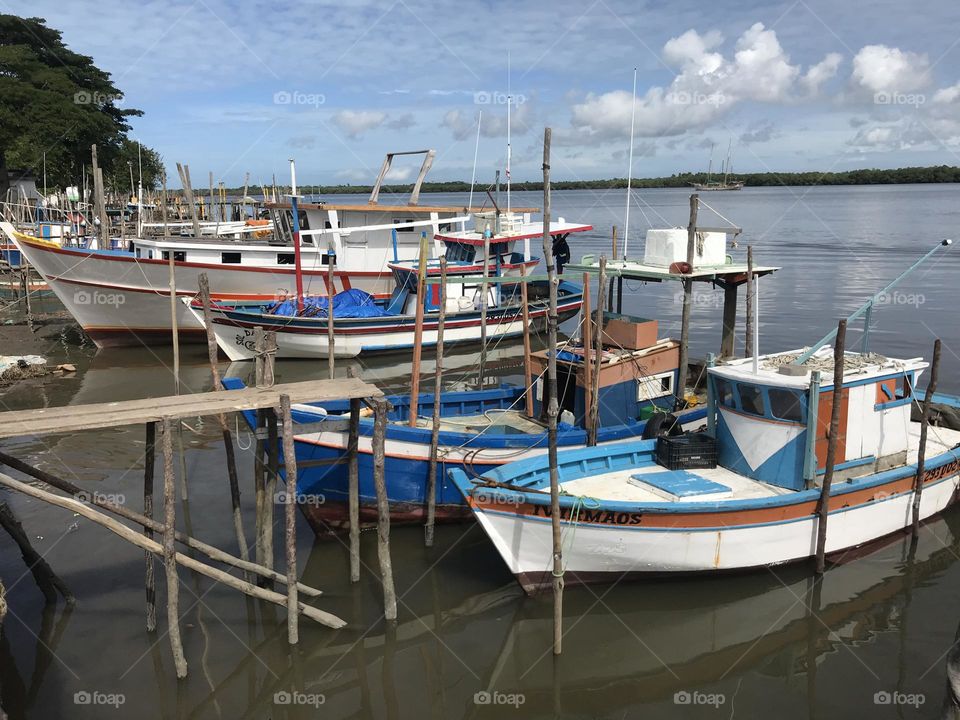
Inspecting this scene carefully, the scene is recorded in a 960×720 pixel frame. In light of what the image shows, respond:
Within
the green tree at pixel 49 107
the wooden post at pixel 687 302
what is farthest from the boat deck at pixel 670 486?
the green tree at pixel 49 107

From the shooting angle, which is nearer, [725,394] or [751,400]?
[751,400]

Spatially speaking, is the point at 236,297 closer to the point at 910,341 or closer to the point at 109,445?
the point at 109,445

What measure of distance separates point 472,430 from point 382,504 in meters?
4.30

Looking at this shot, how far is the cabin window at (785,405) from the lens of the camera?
32.8 ft

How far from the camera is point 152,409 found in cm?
770

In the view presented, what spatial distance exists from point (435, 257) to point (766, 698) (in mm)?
22576

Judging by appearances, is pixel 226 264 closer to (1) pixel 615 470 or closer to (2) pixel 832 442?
(1) pixel 615 470

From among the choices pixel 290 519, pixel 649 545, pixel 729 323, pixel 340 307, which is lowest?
pixel 649 545

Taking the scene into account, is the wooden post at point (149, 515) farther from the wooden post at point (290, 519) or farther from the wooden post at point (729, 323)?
the wooden post at point (729, 323)

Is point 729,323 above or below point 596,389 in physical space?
above

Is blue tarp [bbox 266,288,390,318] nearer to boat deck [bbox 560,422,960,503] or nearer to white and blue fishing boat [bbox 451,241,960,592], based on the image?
white and blue fishing boat [bbox 451,241,960,592]

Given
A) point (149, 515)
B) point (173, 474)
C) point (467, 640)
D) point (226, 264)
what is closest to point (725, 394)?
point (467, 640)

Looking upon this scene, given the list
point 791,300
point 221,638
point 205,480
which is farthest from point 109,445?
point 791,300

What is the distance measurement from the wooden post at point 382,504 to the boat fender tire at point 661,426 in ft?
16.7
